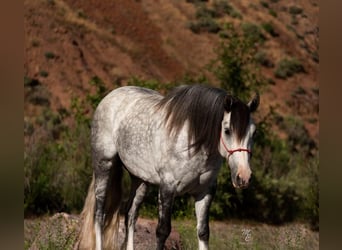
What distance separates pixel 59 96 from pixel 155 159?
A: 26.2 metres

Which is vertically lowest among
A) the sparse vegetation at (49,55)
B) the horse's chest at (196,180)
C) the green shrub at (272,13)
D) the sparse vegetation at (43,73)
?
the sparse vegetation at (43,73)

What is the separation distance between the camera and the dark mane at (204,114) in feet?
14.0

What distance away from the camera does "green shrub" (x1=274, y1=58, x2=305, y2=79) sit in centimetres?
3784

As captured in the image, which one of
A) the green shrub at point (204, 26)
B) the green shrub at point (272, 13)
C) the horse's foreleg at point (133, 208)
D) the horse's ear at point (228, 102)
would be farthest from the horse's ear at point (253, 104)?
the green shrub at point (272, 13)

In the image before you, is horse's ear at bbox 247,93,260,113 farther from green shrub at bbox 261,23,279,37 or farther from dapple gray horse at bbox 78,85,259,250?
green shrub at bbox 261,23,279,37

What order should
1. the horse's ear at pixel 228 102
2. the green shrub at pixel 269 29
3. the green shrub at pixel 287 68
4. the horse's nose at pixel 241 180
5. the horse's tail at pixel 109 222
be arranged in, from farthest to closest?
1. the green shrub at pixel 269 29
2. the green shrub at pixel 287 68
3. the horse's tail at pixel 109 222
4. the horse's ear at pixel 228 102
5. the horse's nose at pixel 241 180

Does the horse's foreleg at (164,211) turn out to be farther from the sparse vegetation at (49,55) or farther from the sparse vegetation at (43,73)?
the sparse vegetation at (49,55)

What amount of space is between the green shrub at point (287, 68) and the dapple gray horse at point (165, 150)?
108ft

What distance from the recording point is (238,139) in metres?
4.21

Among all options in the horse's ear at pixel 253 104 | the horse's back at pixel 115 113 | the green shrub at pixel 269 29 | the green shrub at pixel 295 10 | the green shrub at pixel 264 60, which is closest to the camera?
the horse's ear at pixel 253 104

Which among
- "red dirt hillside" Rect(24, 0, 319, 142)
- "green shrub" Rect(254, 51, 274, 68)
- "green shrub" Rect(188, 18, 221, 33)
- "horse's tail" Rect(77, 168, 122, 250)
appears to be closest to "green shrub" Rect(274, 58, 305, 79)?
"red dirt hillside" Rect(24, 0, 319, 142)
